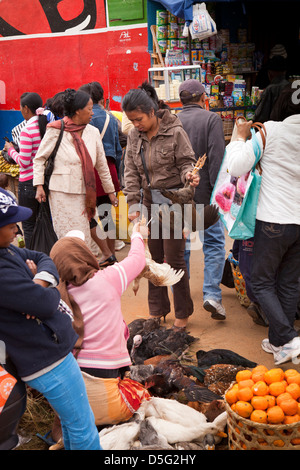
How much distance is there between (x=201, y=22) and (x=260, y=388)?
687 centimetres

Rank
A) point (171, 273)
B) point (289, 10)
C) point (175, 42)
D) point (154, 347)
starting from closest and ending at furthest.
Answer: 1. point (171, 273)
2. point (154, 347)
3. point (175, 42)
4. point (289, 10)

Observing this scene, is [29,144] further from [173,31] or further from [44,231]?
[173,31]

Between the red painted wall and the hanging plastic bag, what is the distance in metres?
2.17

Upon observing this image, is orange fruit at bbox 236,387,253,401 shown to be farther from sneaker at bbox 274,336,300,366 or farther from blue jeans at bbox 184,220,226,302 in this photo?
blue jeans at bbox 184,220,226,302

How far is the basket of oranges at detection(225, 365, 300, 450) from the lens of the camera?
8.88 feet

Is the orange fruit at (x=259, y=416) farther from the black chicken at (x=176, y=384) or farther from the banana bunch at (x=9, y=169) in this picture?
the banana bunch at (x=9, y=169)

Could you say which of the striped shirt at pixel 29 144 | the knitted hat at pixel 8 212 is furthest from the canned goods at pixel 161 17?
the knitted hat at pixel 8 212

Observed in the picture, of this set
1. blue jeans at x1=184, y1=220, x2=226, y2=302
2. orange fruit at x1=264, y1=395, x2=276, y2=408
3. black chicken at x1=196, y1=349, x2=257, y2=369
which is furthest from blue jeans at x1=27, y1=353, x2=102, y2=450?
blue jeans at x1=184, y1=220, x2=226, y2=302

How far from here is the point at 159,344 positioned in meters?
4.30

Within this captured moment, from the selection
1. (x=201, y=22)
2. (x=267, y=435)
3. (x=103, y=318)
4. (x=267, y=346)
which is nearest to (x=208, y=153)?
(x=267, y=346)

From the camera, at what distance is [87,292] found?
2955 millimetres

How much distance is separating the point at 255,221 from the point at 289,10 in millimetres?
9018
